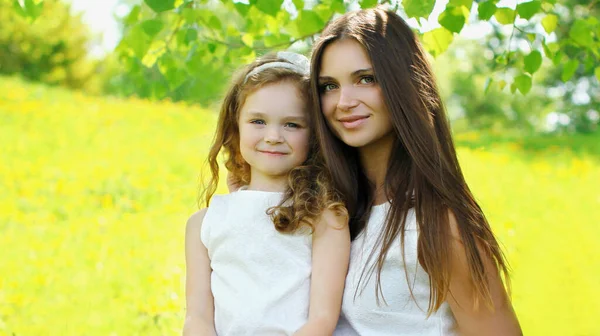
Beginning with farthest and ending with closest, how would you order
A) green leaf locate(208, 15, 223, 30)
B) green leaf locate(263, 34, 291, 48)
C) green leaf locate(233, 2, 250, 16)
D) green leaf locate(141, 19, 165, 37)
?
green leaf locate(263, 34, 291, 48), green leaf locate(208, 15, 223, 30), green leaf locate(233, 2, 250, 16), green leaf locate(141, 19, 165, 37)

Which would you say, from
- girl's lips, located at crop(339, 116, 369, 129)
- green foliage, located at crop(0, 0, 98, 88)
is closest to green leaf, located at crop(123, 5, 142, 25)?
girl's lips, located at crop(339, 116, 369, 129)

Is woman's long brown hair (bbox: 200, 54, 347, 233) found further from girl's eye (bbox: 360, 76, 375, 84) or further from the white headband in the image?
girl's eye (bbox: 360, 76, 375, 84)

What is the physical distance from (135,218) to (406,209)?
4106mm

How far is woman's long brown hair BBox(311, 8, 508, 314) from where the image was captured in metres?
2.08

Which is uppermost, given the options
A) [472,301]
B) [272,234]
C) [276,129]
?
[276,129]

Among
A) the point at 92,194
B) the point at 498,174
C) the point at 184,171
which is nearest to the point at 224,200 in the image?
the point at 92,194

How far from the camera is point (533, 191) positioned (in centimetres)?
705

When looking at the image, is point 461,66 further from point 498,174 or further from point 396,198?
point 396,198

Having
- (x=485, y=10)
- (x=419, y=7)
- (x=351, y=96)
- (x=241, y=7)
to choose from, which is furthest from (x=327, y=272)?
(x=241, y=7)

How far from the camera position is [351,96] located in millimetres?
2197

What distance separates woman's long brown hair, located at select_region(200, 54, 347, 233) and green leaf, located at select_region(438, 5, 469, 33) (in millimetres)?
564

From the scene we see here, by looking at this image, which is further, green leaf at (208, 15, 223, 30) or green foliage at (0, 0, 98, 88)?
green foliage at (0, 0, 98, 88)

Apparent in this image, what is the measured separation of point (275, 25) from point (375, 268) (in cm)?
159

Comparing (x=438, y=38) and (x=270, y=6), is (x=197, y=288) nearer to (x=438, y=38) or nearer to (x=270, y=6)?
(x=270, y=6)
